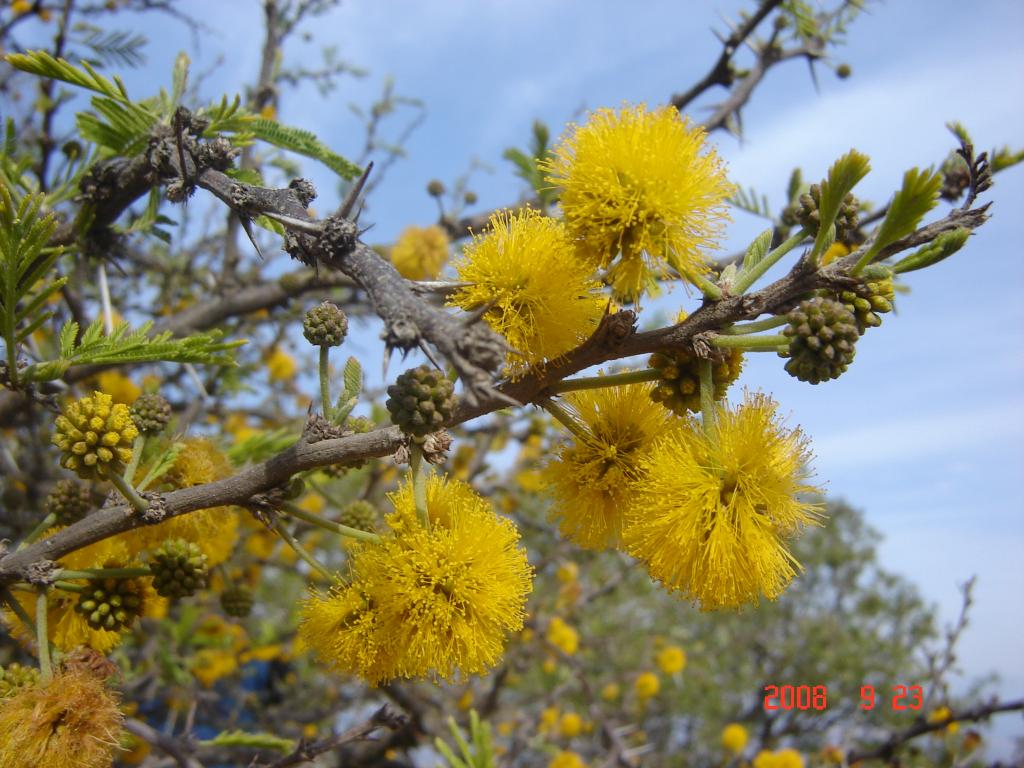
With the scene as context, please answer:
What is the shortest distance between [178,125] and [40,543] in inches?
45.1

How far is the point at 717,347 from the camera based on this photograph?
5.03ft

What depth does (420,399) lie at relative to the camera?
4.25 ft

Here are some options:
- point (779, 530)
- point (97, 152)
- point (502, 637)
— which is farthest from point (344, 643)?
point (97, 152)

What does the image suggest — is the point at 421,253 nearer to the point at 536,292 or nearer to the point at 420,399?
the point at 536,292

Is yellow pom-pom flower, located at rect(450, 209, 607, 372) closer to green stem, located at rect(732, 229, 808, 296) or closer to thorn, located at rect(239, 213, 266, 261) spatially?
green stem, located at rect(732, 229, 808, 296)

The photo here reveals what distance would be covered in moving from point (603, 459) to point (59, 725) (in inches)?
57.7

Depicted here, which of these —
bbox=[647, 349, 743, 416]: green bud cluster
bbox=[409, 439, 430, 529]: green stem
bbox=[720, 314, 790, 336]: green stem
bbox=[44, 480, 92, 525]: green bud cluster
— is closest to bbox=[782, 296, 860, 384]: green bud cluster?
bbox=[720, 314, 790, 336]: green stem

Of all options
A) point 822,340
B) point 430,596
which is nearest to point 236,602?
point 430,596

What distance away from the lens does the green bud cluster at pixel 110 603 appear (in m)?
1.88

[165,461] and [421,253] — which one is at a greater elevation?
[421,253]

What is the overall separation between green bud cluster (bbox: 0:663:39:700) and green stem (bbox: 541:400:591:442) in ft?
4.67

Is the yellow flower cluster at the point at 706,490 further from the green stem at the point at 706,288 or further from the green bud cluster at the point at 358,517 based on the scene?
the green bud cluster at the point at 358,517

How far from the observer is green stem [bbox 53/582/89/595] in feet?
6.02

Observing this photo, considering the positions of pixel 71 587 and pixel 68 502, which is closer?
pixel 71 587
